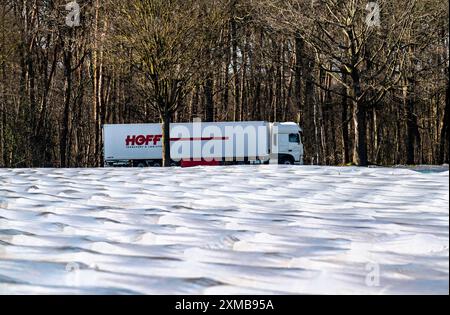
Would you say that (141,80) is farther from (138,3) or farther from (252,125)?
(252,125)

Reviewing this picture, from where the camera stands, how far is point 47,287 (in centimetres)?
337

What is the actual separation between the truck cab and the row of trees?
8.03 ft

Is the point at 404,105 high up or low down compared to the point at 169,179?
up

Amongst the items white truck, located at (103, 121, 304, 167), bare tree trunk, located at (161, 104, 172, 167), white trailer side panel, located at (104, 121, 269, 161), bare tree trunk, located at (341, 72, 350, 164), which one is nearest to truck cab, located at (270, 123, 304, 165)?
white truck, located at (103, 121, 304, 167)

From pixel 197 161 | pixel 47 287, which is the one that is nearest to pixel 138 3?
pixel 197 161

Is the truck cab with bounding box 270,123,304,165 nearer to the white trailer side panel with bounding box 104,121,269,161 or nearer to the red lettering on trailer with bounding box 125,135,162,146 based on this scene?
the white trailer side panel with bounding box 104,121,269,161

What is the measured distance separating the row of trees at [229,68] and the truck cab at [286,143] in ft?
8.03

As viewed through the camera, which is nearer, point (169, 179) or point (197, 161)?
point (169, 179)

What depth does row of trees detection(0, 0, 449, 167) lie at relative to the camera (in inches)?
758

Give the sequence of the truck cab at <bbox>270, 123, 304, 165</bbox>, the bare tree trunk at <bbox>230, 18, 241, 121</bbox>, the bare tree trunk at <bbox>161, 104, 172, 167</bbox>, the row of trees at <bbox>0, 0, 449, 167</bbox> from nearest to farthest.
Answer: the row of trees at <bbox>0, 0, 449, 167</bbox>, the bare tree trunk at <bbox>161, 104, 172, 167</bbox>, the bare tree trunk at <bbox>230, 18, 241, 121</bbox>, the truck cab at <bbox>270, 123, 304, 165</bbox>

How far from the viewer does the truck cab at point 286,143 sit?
26312 mm

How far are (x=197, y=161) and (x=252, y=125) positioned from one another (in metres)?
3.03
